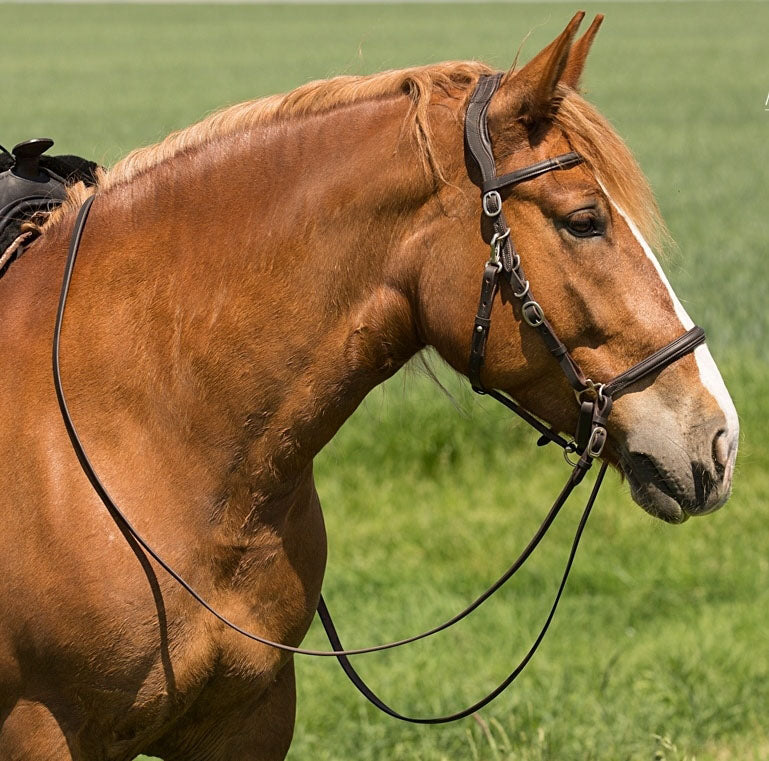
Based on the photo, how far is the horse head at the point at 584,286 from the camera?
2.67 metres

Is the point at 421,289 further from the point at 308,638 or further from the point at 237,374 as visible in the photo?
the point at 308,638

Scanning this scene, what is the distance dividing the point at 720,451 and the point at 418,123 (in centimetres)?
101

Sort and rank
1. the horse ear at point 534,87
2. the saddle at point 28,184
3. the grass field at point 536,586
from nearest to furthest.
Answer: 1. the horse ear at point 534,87
2. the saddle at point 28,184
3. the grass field at point 536,586

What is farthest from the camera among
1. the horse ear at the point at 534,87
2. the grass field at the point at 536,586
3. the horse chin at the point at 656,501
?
the grass field at the point at 536,586

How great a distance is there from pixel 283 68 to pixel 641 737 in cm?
3661

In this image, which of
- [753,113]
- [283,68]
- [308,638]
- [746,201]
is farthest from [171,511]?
[283,68]

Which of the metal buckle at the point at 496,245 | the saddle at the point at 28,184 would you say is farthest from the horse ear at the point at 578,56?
the saddle at the point at 28,184

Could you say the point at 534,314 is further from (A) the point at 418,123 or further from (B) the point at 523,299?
(A) the point at 418,123

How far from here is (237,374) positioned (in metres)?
2.90

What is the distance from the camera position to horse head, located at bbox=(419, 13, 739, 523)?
2.67m

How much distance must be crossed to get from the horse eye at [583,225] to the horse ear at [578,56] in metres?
0.34

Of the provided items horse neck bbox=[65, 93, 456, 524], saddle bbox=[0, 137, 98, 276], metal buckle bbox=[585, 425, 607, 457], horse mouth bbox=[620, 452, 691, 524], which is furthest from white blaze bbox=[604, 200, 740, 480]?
A: saddle bbox=[0, 137, 98, 276]

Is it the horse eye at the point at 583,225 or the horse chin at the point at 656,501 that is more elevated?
the horse eye at the point at 583,225

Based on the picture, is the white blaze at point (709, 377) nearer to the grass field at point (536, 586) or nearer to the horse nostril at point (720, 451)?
the horse nostril at point (720, 451)
